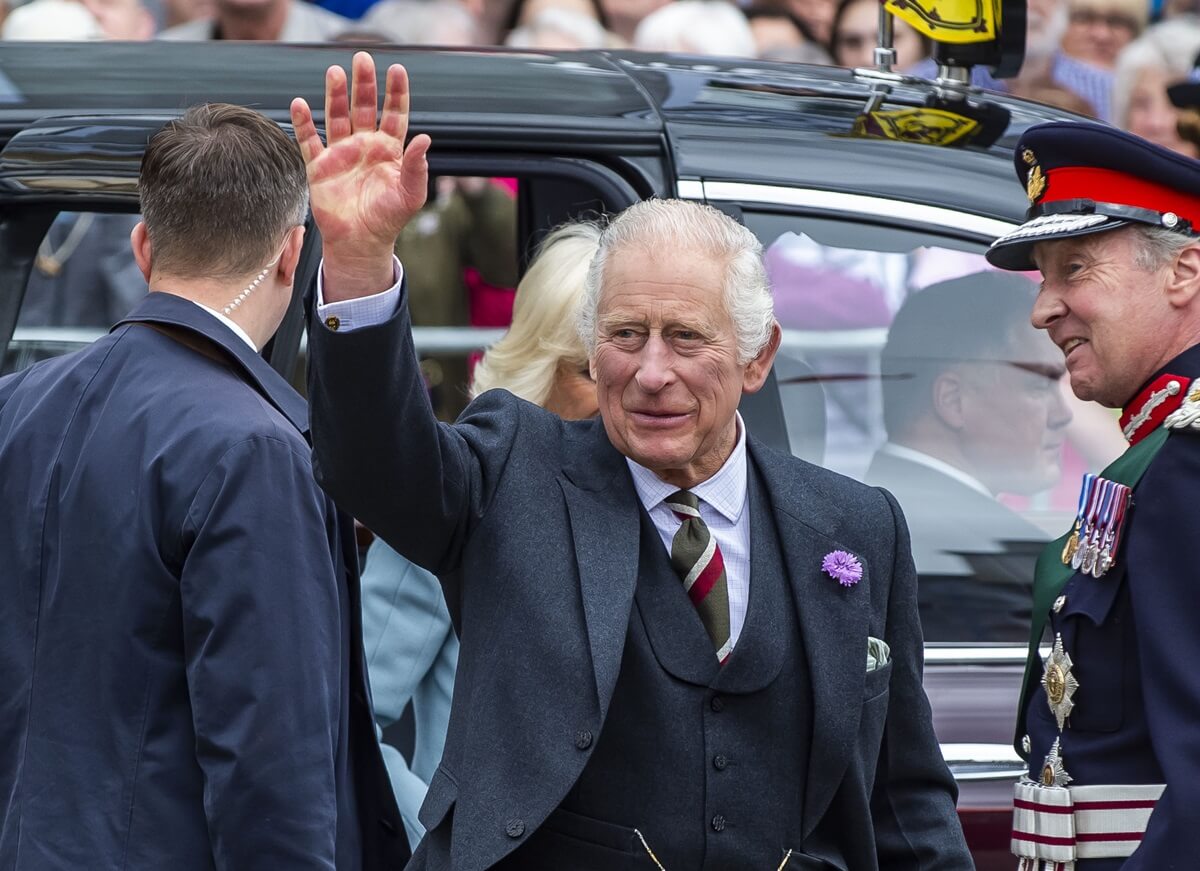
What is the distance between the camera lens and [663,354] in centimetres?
233

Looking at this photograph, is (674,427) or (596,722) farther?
(674,427)

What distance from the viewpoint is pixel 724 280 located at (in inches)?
92.8

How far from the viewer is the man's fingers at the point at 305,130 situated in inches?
81.3

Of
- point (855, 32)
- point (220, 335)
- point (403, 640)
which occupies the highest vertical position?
point (220, 335)

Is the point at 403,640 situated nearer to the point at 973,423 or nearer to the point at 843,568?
the point at 843,568

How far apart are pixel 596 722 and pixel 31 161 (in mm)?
1388

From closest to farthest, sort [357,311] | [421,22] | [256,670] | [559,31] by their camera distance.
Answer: [357,311] → [256,670] → [421,22] → [559,31]

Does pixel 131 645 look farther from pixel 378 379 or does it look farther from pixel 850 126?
pixel 850 126

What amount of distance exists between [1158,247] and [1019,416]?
2.75 feet

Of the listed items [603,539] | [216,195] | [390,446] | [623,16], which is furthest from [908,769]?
[623,16]

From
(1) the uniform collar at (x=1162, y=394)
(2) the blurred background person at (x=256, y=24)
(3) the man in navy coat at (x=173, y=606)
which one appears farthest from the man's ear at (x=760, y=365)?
(2) the blurred background person at (x=256, y=24)

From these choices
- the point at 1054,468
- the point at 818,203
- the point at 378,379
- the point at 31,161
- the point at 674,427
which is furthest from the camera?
the point at 1054,468

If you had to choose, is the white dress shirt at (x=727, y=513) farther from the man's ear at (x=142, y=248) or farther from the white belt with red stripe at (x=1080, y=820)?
the man's ear at (x=142, y=248)

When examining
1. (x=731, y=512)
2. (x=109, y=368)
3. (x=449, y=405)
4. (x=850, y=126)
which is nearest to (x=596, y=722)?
(x=731, y=512)
